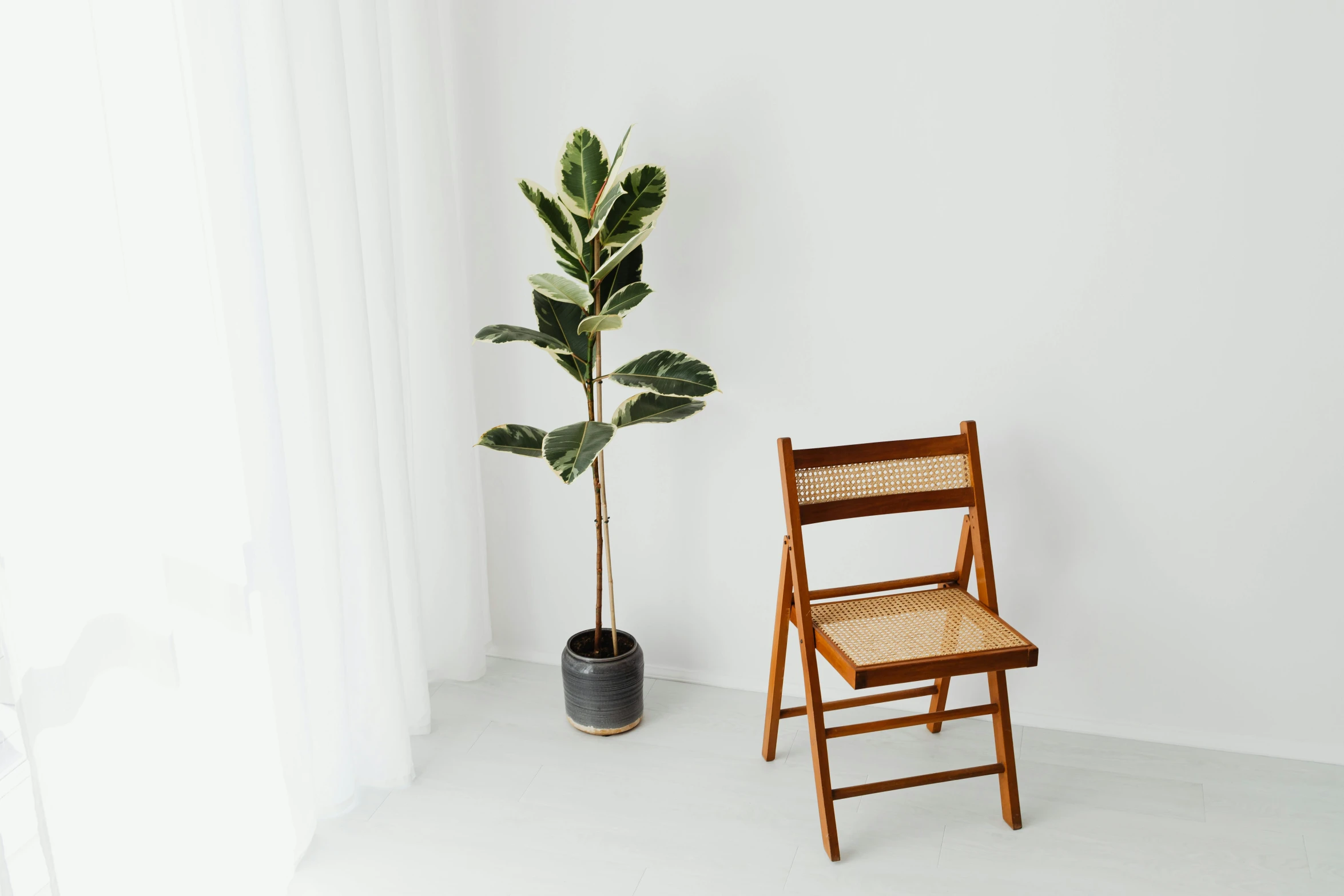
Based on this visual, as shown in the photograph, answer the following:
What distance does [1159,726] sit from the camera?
2.39 meters

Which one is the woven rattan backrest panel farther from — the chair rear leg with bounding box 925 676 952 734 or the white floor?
the white floor

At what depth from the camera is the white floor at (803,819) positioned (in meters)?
1.96

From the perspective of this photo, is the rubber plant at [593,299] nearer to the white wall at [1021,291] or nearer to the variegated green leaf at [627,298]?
the variegated green leaf at [627,298]

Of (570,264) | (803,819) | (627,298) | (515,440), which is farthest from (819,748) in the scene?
(570,264)

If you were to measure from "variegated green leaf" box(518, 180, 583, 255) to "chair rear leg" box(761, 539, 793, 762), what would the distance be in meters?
0.84

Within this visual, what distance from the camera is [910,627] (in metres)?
2.08

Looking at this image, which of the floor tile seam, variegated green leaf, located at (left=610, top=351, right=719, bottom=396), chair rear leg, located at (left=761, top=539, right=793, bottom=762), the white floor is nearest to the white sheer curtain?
the white floor

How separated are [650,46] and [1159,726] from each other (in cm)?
212

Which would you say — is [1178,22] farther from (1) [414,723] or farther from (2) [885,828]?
(1) [414,723]

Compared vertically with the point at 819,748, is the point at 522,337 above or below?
above

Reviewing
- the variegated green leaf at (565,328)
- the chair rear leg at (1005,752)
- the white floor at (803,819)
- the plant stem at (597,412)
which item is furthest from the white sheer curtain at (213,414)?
the chair rear leg at (1005,752)

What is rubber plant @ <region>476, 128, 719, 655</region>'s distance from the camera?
214 centimetres

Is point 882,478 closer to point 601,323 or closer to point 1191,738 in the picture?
point 601,323

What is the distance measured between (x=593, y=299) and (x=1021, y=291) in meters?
1.01
